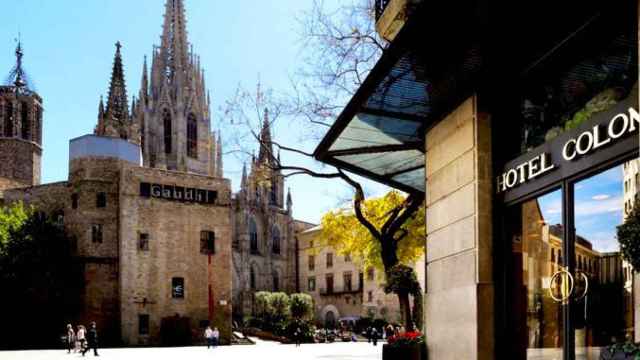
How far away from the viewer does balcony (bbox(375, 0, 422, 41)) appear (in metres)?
12.9

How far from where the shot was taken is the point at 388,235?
1794 centimetres

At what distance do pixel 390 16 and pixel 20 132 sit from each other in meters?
90.6

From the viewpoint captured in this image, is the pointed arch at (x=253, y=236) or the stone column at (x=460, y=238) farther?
the pointed arch at (x=253, y=236)

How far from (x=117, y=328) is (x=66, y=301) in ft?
13.0

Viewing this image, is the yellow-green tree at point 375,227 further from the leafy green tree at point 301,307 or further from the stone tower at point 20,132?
the stone tower at point 20,132

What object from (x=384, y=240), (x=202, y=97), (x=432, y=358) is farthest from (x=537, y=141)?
(x=202, y=97)

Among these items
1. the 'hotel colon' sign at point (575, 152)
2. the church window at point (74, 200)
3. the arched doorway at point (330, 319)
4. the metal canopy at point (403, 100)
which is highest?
the church window at point (74, 200)

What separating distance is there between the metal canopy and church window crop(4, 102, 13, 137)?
8854cm

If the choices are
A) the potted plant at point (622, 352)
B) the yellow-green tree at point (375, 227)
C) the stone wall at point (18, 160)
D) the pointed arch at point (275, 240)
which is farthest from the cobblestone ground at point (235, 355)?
the stone wall at point (18, 160)

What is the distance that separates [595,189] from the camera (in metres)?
7.50

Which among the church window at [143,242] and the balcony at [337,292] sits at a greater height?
the church window at [143,242]

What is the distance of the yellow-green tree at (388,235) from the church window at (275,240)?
57007 millimetres

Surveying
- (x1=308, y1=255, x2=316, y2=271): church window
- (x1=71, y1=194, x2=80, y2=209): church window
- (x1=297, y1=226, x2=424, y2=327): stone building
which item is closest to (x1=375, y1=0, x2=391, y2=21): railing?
(x1=71, y1=194, x2=80, y2=209): church window

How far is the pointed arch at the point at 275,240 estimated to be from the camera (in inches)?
3622
